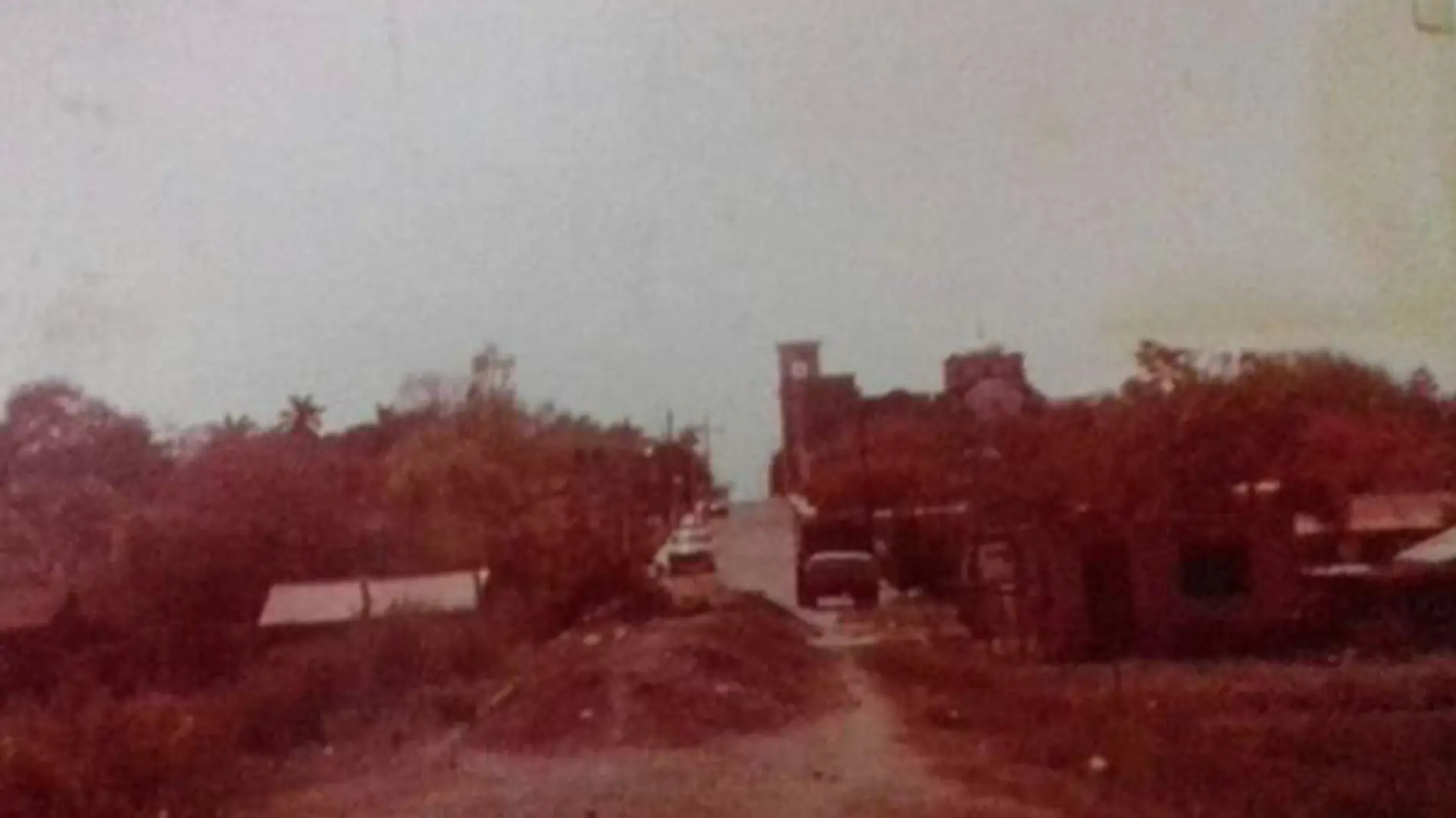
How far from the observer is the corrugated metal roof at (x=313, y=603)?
1748 millimetres

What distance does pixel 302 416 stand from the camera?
1772 millimetres

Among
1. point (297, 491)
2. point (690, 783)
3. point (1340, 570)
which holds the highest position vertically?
point (297, 491)

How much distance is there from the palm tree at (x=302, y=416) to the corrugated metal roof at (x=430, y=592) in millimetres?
161

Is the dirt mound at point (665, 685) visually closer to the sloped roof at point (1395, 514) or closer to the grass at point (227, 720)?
the grass at point (227, 720)

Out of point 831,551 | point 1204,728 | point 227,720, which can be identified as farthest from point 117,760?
point 1204,728

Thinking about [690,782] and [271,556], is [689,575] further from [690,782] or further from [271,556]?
[271,556]

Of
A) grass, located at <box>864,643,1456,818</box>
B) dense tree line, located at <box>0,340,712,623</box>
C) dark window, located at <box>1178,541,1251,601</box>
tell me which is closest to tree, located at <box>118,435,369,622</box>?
dense tree line, located at <box>0,340,712,623</box>

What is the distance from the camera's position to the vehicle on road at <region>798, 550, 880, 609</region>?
1.78 m

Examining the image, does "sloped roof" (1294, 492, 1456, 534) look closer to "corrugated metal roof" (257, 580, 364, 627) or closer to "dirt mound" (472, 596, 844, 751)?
"dirt mound" (472, 596, 844, 751)

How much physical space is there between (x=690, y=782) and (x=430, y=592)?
12.4 inches

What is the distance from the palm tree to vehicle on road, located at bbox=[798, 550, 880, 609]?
1.61ft

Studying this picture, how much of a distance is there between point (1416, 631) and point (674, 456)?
0.74m

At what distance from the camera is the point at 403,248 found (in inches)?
70.9

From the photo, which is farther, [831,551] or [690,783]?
[831,551]
